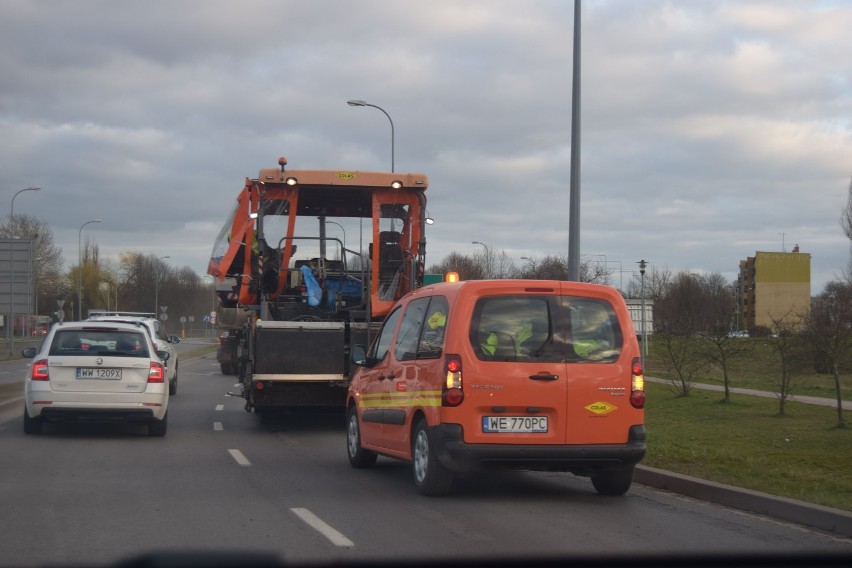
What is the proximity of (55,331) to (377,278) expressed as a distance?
499cm

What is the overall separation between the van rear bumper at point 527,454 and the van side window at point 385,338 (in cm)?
225

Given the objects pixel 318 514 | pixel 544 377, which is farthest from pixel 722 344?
pixel 318 514

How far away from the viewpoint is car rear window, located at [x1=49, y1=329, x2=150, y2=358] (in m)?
13.8

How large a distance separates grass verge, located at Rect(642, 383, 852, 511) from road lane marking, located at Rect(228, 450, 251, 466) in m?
4.74

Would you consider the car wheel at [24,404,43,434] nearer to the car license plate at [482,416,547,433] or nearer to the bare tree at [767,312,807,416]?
the car license plate at [482,416,547,433]

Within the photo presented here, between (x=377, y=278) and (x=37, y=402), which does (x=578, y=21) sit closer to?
(x=377, y=278)

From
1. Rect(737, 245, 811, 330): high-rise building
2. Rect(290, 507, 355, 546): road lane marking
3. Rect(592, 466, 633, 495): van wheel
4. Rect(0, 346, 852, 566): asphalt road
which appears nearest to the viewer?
Rect(0, 346, 852, 566): asphalt road

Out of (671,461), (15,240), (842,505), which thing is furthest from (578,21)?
(15,240)

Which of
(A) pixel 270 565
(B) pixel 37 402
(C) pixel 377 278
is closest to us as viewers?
(A) pixel 270 565

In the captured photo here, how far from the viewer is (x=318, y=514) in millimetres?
8281

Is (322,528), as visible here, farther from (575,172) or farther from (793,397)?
(793,397)

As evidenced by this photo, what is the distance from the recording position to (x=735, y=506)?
29.8ft

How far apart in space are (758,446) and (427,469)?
616 cm

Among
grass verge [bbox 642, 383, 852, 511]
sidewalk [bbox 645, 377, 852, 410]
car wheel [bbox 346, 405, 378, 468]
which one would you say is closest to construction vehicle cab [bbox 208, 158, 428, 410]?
car wheel [bbox 346, 405, 378, 468]
